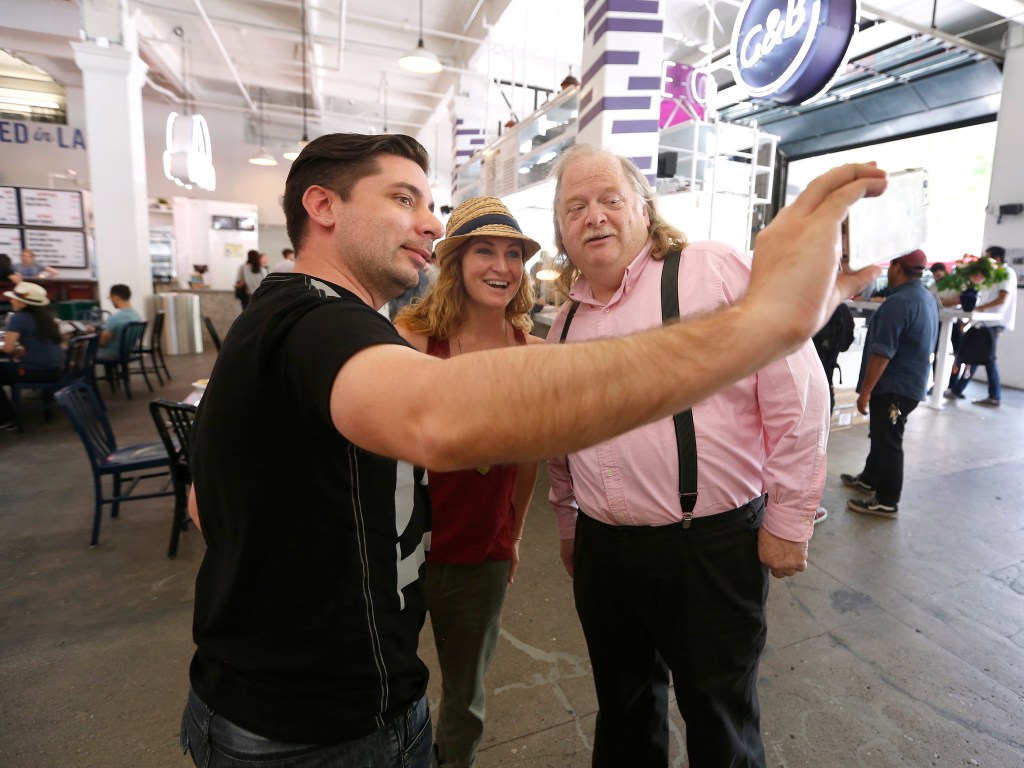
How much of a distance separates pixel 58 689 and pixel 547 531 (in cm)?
241

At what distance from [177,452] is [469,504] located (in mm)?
2447

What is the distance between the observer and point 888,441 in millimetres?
3627

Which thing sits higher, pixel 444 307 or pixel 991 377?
pixel 444 307

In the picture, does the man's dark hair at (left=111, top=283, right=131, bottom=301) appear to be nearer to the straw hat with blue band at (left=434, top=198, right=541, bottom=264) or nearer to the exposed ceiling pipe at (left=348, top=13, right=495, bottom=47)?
the exposed ceiling pipe at (left=348, top=13, right=495, bottom=47)

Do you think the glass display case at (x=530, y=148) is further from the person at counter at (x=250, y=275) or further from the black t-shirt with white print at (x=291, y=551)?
the black t-shirt with white print at (x=291, y=551)

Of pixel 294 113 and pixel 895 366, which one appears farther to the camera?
pixel 294 113

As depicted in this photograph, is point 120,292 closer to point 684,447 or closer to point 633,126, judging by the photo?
point 633,126

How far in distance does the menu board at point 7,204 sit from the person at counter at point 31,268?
1.80 feet

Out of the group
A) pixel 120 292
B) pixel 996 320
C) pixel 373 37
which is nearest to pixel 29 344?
pixel 120 292

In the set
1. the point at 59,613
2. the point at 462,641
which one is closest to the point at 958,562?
the point at 462,641

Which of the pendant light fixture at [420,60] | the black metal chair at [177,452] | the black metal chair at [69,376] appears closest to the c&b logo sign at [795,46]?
the black metal chair at [177,452]

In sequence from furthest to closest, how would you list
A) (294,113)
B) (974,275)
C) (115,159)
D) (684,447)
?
(294,113), (115,159), (974,275), (684,447)

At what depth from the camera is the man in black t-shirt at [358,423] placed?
54 centimetres

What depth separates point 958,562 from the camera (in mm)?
A: 3119
